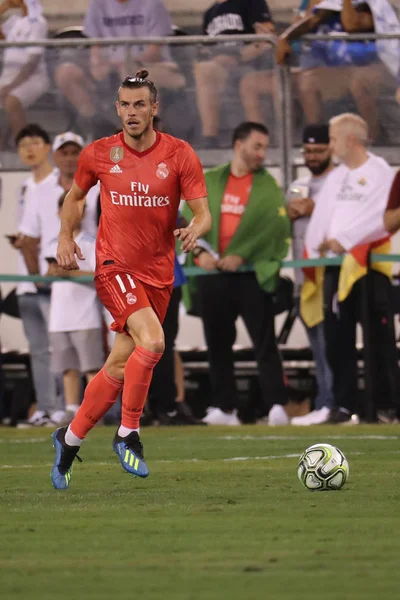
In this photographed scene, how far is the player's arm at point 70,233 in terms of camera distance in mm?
8469

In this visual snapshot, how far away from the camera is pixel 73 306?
14117 millimetres

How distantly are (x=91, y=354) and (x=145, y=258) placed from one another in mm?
5393

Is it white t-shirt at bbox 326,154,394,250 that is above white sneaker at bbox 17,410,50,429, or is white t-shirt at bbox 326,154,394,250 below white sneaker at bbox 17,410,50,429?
above

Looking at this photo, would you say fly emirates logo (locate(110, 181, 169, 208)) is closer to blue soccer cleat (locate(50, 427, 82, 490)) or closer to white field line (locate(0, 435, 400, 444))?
blue soccer cleat (locate(50, 427, 82, 490))

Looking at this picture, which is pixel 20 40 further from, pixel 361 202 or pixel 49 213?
pixel 361 202

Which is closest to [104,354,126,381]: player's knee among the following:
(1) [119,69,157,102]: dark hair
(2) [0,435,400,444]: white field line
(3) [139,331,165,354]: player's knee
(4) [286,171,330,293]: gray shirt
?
(3) [139,331,165,354]: player's knee

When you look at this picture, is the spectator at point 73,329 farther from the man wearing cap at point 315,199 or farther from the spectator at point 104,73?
the man wearing cap at point 315,199

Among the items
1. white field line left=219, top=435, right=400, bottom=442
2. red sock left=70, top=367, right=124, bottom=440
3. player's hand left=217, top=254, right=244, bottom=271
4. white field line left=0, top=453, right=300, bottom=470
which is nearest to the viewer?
red sock left=70, top=367, right=124, bottom=440

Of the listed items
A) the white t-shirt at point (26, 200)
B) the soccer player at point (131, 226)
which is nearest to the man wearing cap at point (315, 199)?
the white t-shirt at point (26, 200)

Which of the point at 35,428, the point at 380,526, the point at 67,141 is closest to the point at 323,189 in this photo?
the point at 67,141

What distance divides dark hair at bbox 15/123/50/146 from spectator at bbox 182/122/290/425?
6.14ft

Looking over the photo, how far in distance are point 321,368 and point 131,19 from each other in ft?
14.8

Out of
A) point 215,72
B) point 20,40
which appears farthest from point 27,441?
point 20,40

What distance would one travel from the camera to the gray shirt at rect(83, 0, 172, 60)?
50.1ft
